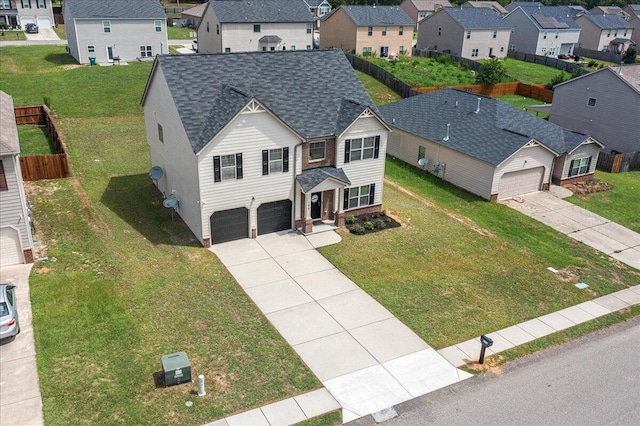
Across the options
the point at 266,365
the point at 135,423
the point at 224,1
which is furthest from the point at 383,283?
the point at 224,1

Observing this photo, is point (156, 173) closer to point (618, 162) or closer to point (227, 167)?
point (227, 167)

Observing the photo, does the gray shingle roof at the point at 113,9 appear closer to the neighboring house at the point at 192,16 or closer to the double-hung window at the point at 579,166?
the neighboring house at the point at 192,16

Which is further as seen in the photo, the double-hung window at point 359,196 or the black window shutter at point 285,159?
the double-hung window at point 359,196

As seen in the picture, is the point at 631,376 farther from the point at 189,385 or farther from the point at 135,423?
the point at 135,423

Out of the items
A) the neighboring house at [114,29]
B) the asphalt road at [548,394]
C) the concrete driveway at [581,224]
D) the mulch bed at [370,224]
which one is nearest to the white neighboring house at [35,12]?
the neighboring house at [114,29]

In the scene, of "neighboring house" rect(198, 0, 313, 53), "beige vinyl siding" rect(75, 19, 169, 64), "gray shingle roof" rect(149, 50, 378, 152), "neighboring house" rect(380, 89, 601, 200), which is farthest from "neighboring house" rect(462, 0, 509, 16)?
"gray shingle roof" rect(149, 50, 378, 152)

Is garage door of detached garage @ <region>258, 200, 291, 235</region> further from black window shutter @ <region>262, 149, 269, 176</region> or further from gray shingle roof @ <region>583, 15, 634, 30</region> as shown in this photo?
gray shingle roof @ <region>583, 15, 634, 30</region>
